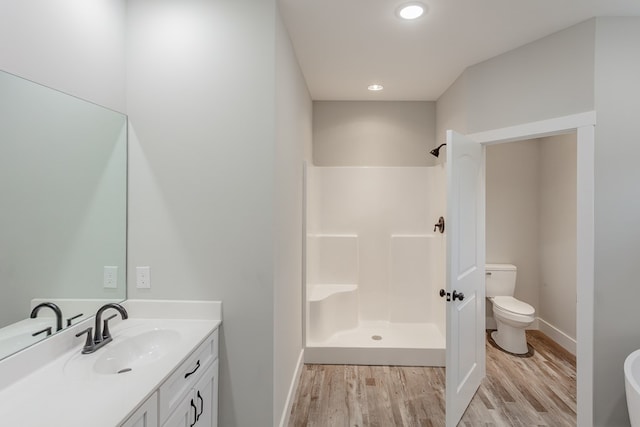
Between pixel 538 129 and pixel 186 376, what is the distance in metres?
2.57

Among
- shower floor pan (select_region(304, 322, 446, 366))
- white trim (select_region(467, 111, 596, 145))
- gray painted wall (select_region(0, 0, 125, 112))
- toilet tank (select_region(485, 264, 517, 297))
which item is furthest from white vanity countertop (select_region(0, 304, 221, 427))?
toilet tank (select_region(485, 264, 517, 297))

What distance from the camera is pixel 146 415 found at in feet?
3.54

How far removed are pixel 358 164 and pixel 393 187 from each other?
1.58ft

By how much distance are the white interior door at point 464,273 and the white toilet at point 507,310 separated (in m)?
0.71

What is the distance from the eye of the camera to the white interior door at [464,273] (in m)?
2.14

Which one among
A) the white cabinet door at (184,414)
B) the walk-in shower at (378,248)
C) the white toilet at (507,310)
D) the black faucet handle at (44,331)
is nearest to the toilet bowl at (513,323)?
the white toilet at (507,310)

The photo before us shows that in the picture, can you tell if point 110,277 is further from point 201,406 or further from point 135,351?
point 201,406

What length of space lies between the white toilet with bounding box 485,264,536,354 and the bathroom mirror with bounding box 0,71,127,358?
3.37 metres

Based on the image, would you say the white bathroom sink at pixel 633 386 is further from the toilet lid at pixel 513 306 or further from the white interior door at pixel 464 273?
the toilet lid at pixel 513 306

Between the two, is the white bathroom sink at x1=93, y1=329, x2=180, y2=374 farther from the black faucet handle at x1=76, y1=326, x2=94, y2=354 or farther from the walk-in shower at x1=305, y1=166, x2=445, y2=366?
the walk-in shower at x1=305, y1=166, x2=445, y2=366

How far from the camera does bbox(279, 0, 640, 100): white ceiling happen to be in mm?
1807

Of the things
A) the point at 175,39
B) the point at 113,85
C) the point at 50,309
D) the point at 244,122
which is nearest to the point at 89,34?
the point at 113,85

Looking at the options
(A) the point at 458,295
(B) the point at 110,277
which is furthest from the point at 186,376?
(A) the point at 458,295

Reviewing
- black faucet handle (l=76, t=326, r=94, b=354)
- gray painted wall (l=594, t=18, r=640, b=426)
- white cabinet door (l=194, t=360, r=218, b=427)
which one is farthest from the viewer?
gray painted wall (l=594, t=18, r=640, b=426)
